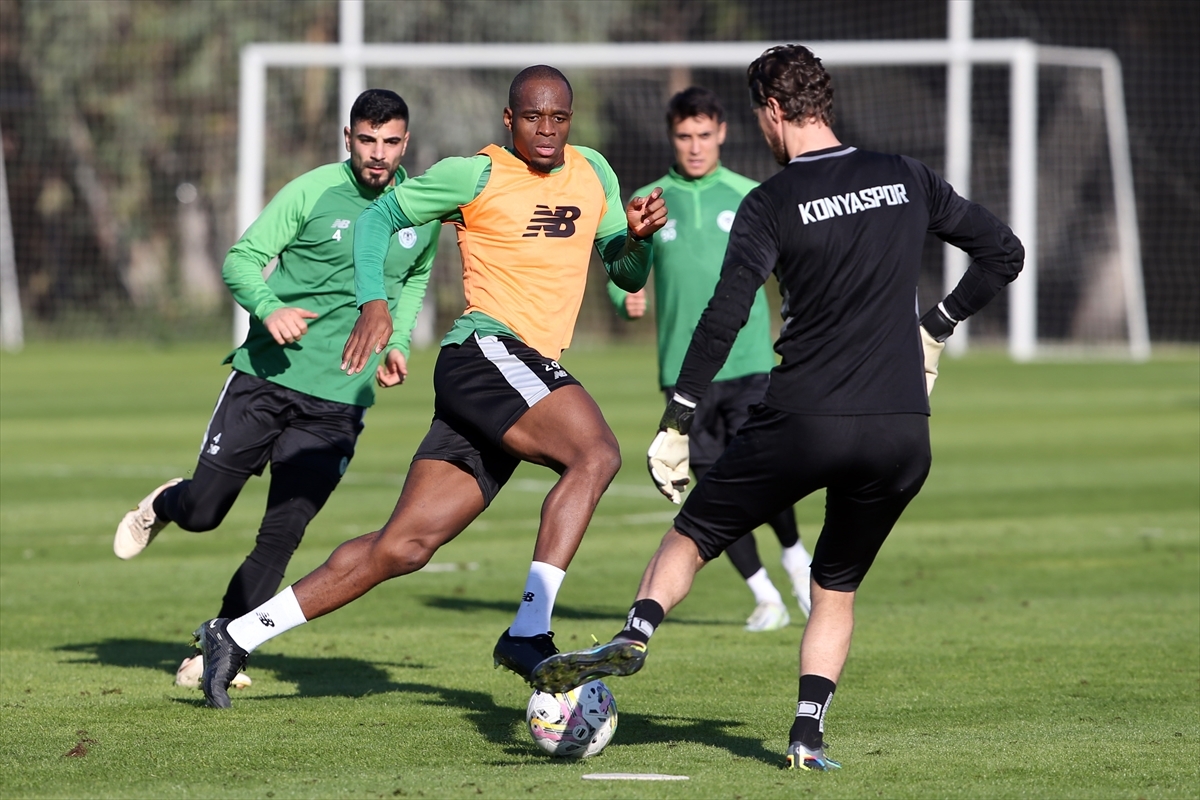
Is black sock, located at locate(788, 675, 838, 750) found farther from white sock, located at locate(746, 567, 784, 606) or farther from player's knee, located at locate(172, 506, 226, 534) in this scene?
white sock, located at locate(746, 567, 784, 606)

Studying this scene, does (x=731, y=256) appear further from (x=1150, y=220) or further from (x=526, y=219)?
(x=1150, y=220)

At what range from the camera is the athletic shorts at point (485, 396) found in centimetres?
637

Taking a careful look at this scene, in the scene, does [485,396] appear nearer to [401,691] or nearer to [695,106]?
[401,691]

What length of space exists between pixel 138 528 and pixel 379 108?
230cm

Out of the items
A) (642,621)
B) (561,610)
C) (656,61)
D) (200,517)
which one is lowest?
(561,610)

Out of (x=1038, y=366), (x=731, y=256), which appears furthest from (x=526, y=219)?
(x=1038, y=366)

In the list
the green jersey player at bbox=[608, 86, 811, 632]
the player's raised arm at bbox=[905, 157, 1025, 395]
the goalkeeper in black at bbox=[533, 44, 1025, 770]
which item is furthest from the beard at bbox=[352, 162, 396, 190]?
the player's raised arm at bbox=[905, 157, 1025, 395]

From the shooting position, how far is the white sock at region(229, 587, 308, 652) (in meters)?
6.71

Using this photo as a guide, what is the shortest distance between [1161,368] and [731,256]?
26.8m

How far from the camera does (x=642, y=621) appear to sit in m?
5.55

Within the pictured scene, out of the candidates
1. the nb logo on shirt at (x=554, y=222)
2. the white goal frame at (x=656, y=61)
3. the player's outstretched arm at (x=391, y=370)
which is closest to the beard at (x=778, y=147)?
the nb logo on shirt at (x=554, y=222)

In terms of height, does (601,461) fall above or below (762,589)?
above

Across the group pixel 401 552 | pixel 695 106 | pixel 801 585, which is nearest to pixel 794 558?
pixel 801 585

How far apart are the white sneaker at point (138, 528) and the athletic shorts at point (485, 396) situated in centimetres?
206
